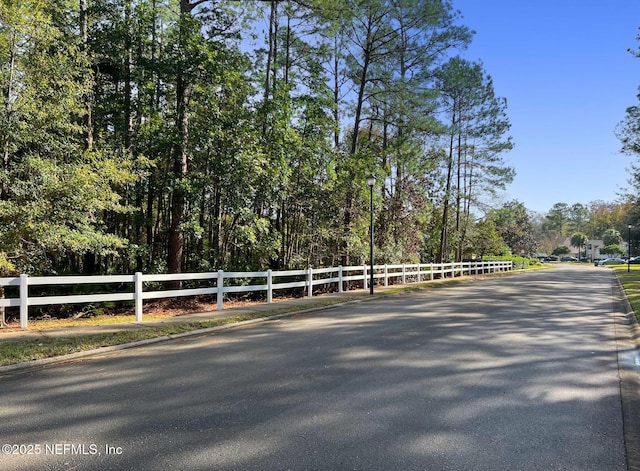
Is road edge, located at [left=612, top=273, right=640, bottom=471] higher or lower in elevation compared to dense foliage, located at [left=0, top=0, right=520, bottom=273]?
lower

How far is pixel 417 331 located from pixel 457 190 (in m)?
27.2

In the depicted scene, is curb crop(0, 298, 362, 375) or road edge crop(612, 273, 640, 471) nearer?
road edge crop(612, 273, 640, 471)

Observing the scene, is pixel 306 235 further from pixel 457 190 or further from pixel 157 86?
pixel 457 190

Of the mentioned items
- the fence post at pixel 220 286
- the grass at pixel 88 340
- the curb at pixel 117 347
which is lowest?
the curb at pixel 117 347

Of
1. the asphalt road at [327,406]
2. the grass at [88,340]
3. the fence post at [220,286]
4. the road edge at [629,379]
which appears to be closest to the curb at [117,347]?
the grass at [88,340]

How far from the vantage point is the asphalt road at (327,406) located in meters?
3.30

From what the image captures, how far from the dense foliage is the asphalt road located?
6099mm

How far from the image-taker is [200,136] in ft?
46.8

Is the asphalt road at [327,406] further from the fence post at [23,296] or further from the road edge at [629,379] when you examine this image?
the fence post at [23,296]

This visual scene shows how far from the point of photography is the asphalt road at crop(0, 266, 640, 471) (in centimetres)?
330

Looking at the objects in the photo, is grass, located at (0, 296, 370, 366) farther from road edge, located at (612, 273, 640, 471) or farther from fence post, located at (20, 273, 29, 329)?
road edge, located at (612, 273, 640, 471)

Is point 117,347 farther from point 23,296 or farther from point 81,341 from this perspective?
point 23,296

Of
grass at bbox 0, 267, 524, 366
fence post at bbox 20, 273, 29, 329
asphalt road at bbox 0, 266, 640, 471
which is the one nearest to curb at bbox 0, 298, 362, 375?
grass at bbox 0, 267, 524, 366

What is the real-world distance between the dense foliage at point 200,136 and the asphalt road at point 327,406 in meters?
6.10
